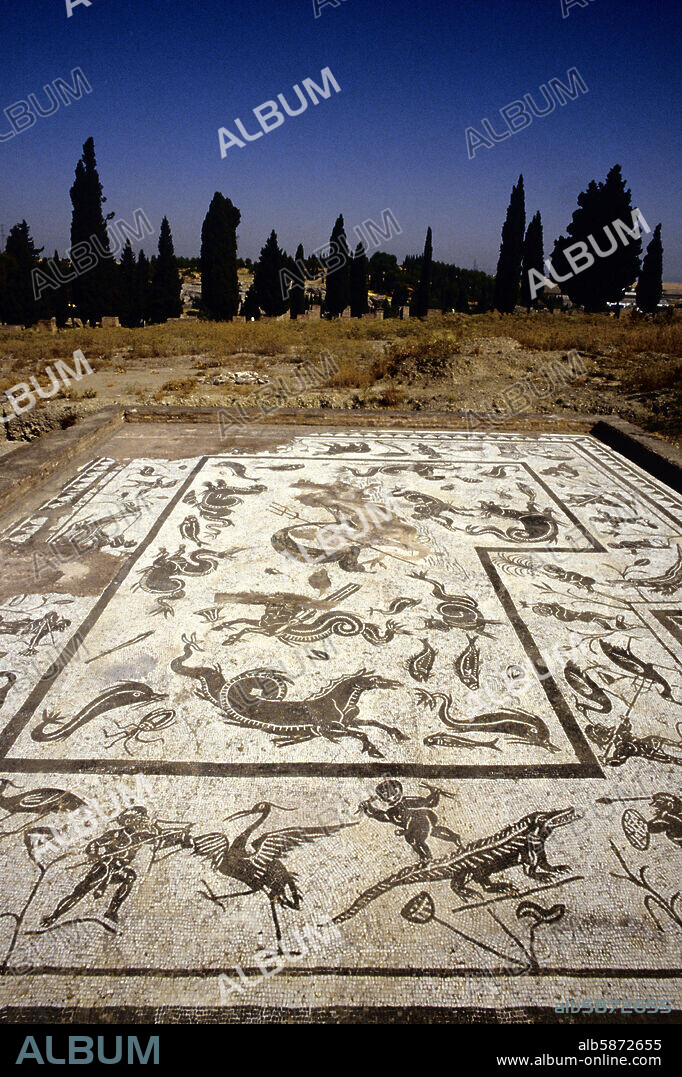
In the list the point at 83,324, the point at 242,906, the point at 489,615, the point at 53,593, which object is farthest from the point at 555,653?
the point at 83,324

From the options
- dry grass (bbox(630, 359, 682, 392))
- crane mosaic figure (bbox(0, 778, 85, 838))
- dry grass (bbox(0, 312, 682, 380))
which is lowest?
crane mosaic figure (bbox(0, 778, 85, 838))

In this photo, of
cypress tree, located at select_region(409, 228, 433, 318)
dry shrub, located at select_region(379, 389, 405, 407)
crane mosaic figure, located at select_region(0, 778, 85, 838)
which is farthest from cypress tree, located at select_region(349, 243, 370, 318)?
crane mosaic figure, located at select_region(0, 778, 85, 838)

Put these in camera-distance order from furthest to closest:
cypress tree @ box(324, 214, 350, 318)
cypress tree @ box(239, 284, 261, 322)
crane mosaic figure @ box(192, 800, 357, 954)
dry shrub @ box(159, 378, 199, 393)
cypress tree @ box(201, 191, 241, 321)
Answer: cypress tree @ box(239, 284, 261, 322), cypress tree @ box(324, 214, 350, 318), cypress tree @ box(201, 191, 241, 321), dry shrub @ box(159, 378, 199, 393), crane mosaic figure @ box(192, 800, 357, 954)

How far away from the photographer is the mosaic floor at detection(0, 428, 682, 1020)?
1243 mm

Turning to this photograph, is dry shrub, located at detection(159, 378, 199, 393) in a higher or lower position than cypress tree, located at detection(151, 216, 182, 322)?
lower

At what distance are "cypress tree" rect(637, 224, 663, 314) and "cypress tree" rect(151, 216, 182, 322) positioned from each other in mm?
20197

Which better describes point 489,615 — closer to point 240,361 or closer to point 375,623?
point 375,623

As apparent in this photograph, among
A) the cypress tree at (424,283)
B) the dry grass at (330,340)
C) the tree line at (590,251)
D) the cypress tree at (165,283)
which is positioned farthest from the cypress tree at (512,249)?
the cypress tree at (165,283)

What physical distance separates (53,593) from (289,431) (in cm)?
287

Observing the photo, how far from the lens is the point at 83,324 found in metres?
21.7

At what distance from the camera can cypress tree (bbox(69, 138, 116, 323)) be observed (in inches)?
797

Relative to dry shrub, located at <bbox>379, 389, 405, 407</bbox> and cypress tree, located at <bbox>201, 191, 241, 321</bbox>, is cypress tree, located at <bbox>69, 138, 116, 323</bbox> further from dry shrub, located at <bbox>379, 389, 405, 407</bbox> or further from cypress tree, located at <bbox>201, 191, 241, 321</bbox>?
dry shrub, located at <bbox>379, 389, 405, 407</bbox>

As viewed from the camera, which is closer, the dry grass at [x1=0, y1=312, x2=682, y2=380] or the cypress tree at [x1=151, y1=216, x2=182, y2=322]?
the dry grass at [x1=0, y1=312, x2=682, y2=380]

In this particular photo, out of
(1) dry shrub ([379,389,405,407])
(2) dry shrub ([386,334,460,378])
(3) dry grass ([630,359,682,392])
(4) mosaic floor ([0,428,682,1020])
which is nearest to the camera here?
(4) mosaic floor ([0,428,682,1020])
